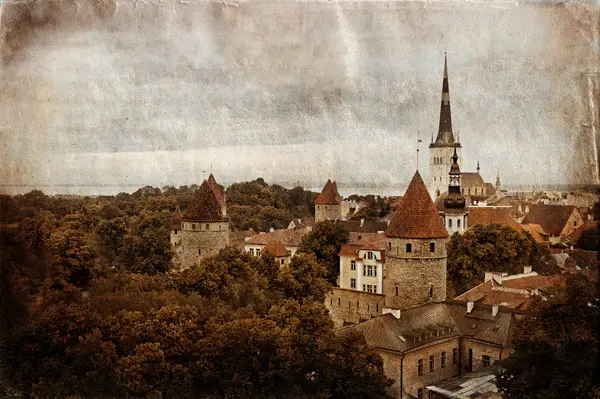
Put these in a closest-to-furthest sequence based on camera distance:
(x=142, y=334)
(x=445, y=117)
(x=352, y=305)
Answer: (x=142, y=334) → (x=445, y=117) → (x=352, y=305)

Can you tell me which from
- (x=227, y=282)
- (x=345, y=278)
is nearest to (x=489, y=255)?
(x=345, y=278)

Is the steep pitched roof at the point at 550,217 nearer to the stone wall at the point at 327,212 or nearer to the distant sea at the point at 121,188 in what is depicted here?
the stone wall at the point at 327,212

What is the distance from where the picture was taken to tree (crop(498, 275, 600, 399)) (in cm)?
1030

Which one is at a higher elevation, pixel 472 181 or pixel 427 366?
pixel 472 181

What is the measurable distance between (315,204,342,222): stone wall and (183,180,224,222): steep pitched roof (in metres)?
6.14

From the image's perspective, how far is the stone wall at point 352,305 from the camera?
16047 mm

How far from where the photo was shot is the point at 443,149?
1762cm

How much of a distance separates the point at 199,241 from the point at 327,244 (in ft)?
15.8

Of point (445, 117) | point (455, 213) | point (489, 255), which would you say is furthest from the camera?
point (455, 213)

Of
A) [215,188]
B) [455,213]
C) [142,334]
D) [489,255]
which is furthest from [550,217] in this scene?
[142,334]

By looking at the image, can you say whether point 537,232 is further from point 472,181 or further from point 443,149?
point 472,181

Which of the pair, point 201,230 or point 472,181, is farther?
point 472,181

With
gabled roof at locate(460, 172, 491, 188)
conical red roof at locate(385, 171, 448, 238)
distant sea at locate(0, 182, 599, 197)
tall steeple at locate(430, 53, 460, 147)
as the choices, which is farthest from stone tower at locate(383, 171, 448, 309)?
gabled roof at locate(460, 172, 491, 188)

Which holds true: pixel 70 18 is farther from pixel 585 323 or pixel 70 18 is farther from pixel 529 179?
pixel 585 323
